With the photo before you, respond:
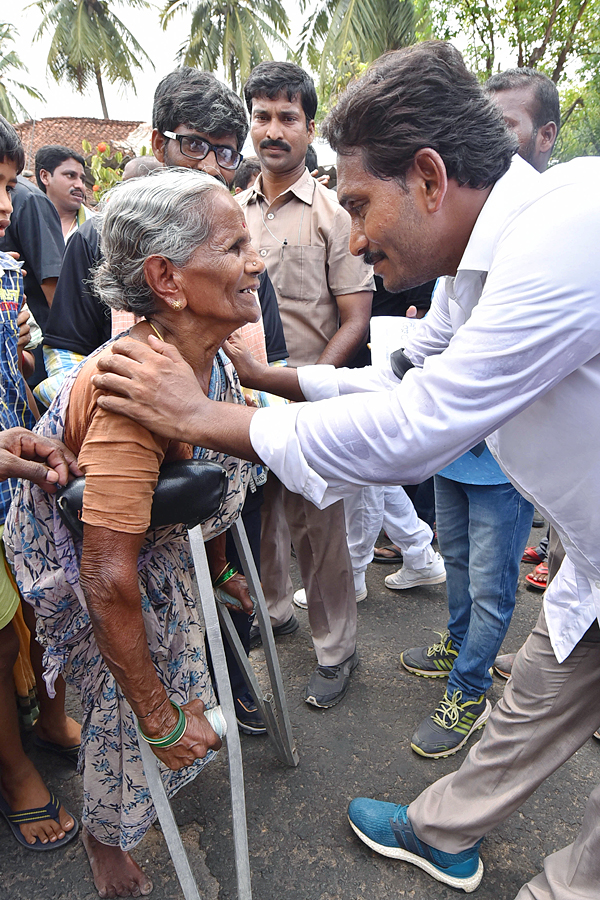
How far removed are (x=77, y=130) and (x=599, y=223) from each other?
1906 cm

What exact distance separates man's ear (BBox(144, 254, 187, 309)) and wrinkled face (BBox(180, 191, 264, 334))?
0.06 feet

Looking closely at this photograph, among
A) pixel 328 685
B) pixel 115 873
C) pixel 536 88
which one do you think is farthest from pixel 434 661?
pixel 536 88

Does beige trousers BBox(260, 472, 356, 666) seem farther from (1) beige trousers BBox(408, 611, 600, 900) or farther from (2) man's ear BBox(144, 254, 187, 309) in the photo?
(2) man's ear BBox(144, 254, 187, 309)

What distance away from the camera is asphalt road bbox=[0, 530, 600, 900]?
1987 millimetres

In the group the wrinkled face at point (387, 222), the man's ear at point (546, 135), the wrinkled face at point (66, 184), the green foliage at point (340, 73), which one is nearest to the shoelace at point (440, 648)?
the wrinkled face at point (387, 222)

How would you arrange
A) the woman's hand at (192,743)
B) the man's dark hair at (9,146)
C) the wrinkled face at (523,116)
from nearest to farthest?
the woman's hand at (192,743)
the man's dark hair at (9,146)
the wrinkled face at (523,116)

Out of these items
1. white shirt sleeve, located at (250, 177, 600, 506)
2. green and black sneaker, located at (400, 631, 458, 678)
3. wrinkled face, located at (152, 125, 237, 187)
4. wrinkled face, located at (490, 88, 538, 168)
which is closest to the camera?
white shirt sleeve, located at (250, 177, 600, 506)

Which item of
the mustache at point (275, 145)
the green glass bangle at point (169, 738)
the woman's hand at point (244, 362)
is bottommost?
the green glass bangle at point (169, 738)

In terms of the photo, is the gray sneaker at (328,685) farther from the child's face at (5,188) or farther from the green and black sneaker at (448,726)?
the child's face at (5,188)

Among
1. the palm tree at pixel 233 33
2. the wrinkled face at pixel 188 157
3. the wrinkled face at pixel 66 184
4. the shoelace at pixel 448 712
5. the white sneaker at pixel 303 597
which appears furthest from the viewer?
the palm tree at pixel 233 33

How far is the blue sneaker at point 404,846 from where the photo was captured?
1.96 metres

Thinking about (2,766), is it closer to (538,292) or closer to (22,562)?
(22,562)

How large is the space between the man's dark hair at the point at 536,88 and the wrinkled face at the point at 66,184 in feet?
13.6

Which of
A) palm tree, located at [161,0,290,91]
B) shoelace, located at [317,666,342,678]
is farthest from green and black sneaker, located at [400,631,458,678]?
palm tree, located at [161,0,290,91]
